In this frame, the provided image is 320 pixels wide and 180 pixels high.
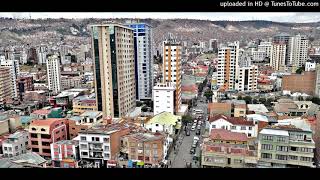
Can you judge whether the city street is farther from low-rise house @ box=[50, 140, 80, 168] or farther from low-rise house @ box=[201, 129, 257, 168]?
low-rise house @ box=[50, 140, 80, 168]

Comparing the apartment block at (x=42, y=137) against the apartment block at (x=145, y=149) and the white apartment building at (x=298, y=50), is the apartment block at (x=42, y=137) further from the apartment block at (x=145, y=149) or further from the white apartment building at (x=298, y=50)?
the white apartment building at (x=298, y=50)

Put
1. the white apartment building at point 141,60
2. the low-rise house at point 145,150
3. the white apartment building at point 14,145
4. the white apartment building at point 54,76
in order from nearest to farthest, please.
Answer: the low-rise house at point 145,150 < the white apartment building at point 14,145 < the white apartment building at point 141,60 < the white apartment building at point 54,76

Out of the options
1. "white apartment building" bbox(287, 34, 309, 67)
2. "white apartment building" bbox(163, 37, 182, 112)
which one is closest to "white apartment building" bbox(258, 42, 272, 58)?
"white apartment building" bbox(287, 34, 309, 67)

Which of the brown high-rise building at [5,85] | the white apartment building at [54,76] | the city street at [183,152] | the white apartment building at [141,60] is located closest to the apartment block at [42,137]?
the city street at [183,152]

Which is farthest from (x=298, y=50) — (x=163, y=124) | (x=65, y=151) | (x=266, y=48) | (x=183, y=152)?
(x=65, y=151)

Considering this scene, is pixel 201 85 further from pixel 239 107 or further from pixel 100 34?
pixel 100 34
